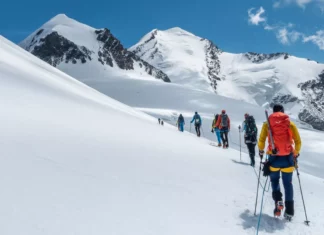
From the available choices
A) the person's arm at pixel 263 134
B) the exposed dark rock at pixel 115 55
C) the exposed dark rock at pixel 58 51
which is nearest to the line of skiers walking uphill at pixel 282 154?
the person's arm at pixel 263 134

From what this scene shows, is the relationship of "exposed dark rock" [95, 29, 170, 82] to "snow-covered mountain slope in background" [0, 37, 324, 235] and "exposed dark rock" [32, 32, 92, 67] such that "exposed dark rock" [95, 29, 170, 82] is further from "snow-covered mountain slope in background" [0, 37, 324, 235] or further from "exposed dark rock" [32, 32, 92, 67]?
"snow-covered mountain slope in background" [0, 37, 324, 235]

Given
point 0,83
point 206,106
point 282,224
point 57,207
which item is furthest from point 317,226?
point 206,106

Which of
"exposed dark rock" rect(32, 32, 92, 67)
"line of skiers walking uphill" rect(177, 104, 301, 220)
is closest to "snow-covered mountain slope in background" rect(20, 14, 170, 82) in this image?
"exposed dark rock" rect(32, 32, 92, 67)

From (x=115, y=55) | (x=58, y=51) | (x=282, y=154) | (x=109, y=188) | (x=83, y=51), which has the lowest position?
(x=109, y=188)

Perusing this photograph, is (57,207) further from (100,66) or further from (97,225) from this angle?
(100,66)

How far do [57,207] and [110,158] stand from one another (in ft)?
10.5

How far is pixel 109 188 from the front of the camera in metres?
5.74

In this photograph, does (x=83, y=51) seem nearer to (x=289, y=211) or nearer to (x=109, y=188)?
(x=109, y=188)

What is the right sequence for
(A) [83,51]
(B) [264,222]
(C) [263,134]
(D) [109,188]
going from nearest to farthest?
(D) [109,188] < (B) [264,222] < (C) [263,134] < (A) [83,51]

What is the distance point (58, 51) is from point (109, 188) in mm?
152036

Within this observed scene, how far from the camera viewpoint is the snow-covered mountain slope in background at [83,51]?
454ft

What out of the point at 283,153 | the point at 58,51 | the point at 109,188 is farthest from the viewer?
the point at 58,51

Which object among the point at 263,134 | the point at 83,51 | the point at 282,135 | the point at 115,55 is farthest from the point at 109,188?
the point at 115,55

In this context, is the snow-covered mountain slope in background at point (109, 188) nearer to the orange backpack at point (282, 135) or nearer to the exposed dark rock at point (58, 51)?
the orange backpack at point (282, 135)
